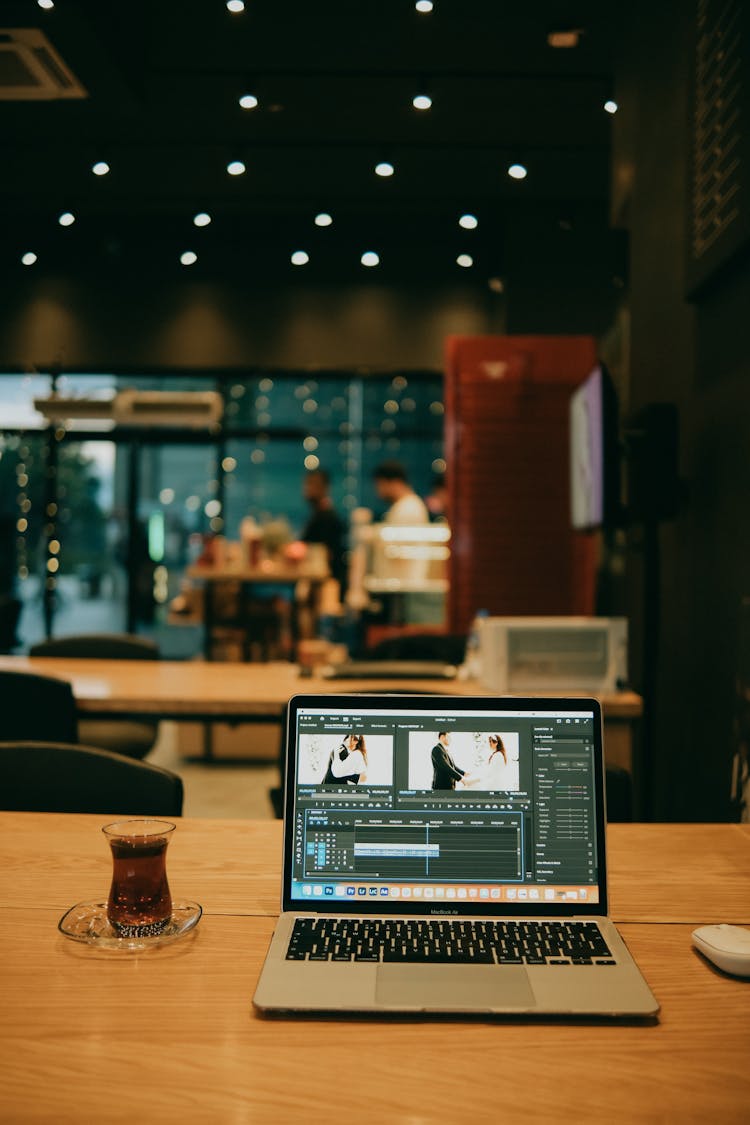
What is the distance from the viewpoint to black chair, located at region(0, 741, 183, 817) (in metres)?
1.67

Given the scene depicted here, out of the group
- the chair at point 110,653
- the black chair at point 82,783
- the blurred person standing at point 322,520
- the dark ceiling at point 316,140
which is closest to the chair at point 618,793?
the black chair at point 82,783

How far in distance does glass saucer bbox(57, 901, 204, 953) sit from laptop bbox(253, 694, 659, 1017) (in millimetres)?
128

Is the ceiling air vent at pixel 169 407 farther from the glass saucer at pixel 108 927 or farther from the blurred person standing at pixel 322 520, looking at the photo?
the glass saucer at pixel 108 927

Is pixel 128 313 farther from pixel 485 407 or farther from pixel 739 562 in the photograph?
pixel 739 562

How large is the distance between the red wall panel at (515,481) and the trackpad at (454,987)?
4541 mm

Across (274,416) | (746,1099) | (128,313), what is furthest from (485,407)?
(746,1099)

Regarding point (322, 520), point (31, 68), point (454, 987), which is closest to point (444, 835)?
point (454, 987)

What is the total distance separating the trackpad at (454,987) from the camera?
3.13ft

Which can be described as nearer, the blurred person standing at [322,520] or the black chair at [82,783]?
the black chair at [82,783]

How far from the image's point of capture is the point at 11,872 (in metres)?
1.36

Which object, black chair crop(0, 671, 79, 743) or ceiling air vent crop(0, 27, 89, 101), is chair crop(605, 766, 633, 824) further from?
ceiling air vent crop(0, 27, 89, 101)

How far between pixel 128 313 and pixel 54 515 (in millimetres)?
1929

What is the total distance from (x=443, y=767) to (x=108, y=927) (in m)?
0.46

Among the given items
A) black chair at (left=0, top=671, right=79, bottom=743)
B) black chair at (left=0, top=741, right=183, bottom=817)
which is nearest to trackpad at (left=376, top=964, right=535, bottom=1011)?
black chair at (left=0, top=741, right=183, bottom=817)
